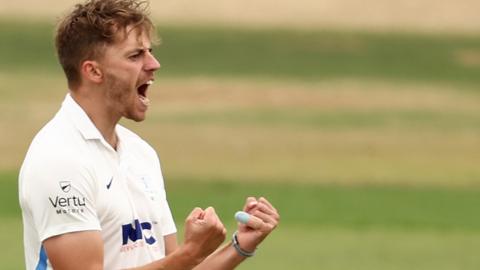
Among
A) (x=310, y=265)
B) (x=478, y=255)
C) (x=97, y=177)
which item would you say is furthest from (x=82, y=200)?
(x=478, y=255)

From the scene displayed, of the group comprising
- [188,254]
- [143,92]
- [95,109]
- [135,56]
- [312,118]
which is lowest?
[188,254]

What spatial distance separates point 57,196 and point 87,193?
0.12 m

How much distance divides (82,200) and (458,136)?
19.4 meters

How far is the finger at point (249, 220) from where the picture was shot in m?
6.11

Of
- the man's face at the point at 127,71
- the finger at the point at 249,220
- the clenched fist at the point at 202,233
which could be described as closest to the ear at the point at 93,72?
the man's face at the point at 127,71

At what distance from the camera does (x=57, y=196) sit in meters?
5.73

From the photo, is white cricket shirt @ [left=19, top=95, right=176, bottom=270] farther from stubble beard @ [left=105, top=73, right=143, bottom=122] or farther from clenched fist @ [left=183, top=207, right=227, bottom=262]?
clenched fist @ [left=183, top=207, right=227, bottom=262]

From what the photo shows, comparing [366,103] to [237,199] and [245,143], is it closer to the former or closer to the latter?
[245,143]

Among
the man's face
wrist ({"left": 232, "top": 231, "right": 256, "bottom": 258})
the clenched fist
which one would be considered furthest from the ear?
wrist ({"left": 232, "top": 231, "right": 256, "bottom": 258})

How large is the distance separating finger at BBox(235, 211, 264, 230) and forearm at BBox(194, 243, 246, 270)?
0.18 m

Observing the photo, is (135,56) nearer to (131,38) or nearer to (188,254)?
(131,38)

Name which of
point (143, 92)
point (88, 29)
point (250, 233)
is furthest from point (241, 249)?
point (88, 29)

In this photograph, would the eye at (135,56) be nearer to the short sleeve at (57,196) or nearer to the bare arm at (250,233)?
the short sleeve at (57,196)

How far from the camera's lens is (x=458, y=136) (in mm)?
24781
